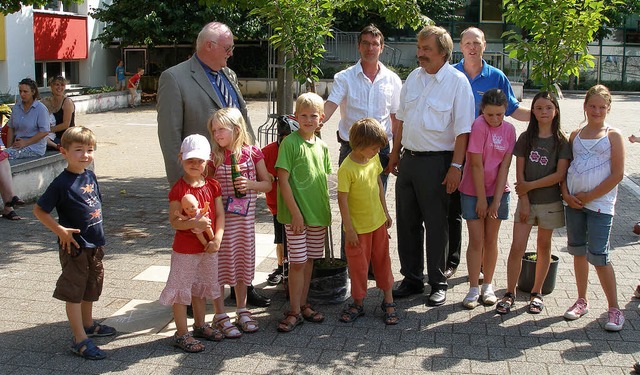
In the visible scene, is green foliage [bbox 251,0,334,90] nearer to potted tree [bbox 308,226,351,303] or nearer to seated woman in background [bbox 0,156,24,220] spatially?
potted tree [bbox 308,226,351,303]

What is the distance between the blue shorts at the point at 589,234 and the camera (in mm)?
5039

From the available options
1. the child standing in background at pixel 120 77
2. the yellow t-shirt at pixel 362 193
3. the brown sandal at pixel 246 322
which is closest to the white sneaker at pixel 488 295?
the yellow t-shirt at pixel 362 193

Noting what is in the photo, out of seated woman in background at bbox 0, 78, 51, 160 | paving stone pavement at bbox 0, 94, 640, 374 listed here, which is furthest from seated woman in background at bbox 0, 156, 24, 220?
paving stone pavement at bbox 0, 94, 640, 374

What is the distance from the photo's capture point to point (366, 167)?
5203 mm

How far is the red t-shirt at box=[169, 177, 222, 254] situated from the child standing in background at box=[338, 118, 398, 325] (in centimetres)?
94

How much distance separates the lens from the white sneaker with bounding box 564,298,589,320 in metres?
5.20

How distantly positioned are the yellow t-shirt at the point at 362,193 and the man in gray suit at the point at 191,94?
42.3 inches

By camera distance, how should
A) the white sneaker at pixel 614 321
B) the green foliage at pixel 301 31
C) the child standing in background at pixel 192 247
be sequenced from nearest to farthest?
the child standing in background at pixel 192 247 → the white sneaker at pixel 614 321 → the green foliage at pixel 301 31

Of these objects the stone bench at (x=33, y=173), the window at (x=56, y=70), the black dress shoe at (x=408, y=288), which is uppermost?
the window at (x=56, y=70)

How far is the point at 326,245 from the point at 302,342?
3.67ft

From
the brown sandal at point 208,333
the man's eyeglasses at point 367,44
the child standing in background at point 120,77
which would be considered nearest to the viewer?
the brown sandal at point 208,333

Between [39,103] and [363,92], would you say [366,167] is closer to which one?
[363,92]

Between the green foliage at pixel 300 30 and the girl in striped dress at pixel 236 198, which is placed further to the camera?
the green foliage at pixel 300 30

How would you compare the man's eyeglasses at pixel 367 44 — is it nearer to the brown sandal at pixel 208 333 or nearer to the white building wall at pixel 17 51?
the brown sandal at pixel 208 333
